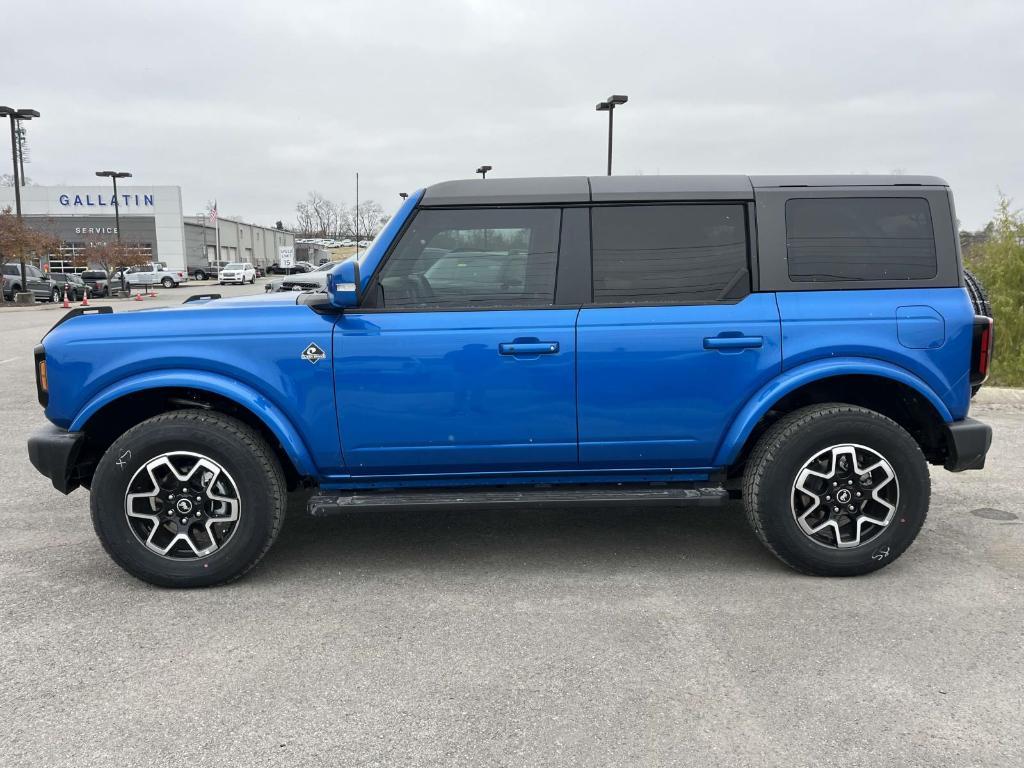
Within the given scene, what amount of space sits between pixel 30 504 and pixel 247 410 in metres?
2.30

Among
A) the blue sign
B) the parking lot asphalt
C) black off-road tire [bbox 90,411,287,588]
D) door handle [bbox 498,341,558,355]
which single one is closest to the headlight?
black off-road tire [bbox 90,411,287,588]

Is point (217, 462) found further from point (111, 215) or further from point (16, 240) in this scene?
point (111, 215)

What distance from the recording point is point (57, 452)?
145 inches

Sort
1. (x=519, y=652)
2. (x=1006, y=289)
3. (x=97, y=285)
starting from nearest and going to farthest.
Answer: (x=519, y=652) → (x=1006, y=289) → (x=97, y=285)

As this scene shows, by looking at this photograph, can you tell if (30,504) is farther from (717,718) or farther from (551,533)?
(717,718)

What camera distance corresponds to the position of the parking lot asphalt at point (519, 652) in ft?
8.32

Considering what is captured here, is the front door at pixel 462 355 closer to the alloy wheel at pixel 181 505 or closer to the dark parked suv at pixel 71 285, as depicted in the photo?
the alloy wheel at pixel 181 505

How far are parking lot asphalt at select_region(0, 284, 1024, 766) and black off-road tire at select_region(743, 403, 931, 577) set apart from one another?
0.14 meters

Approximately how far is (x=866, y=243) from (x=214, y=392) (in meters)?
Result: 3.14

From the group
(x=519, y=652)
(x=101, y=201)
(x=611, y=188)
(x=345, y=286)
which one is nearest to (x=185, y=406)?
(x=345, y=286)

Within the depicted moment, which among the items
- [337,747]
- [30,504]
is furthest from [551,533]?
[30,504]

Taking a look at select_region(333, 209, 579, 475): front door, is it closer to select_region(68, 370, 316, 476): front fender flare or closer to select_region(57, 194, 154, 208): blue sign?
select_region(68, 370, 316, 476): front fender flare

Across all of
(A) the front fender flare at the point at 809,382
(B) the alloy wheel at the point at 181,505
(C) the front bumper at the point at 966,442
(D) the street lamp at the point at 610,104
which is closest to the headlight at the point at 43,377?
(B) the alloy wheel at the point at 181,505

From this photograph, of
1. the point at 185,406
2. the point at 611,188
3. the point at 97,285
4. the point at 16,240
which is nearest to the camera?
the point at 611,188
